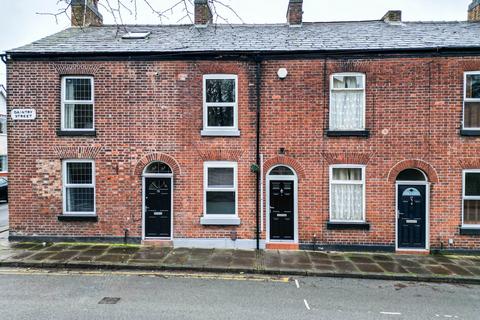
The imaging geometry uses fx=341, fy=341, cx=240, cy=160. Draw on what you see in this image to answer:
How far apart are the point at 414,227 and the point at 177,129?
8.24 m

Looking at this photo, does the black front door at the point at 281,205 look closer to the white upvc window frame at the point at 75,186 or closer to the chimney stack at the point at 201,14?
the white upvc window frame at the point at 75,186

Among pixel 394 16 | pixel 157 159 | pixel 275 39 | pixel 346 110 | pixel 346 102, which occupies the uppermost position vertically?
pixel 394 16

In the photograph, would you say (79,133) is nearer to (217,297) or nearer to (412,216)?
(217,297)

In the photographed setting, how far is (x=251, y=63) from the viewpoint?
1109 cm

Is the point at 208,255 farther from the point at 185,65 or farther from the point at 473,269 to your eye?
the point at 473,269

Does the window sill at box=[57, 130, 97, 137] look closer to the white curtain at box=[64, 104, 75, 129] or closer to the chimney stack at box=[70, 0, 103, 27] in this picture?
the white curtain at box=[64, 104, 75, 129]

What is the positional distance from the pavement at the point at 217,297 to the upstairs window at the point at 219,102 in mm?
4868

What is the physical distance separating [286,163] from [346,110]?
2603 mm

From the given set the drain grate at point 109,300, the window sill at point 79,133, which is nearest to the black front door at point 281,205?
the drain grate at point 109,300

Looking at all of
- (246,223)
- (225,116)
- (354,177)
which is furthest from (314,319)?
(225,116)

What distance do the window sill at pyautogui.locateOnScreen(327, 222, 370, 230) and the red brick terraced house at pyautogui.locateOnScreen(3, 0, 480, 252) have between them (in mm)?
34

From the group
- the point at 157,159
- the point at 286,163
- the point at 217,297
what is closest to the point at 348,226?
the point at 286,163

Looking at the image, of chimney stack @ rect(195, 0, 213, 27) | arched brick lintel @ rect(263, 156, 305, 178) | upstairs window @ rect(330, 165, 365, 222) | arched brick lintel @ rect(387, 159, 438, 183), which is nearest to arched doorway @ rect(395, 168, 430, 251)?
arched brick lintel @ rect(387, 159, 438, 183)

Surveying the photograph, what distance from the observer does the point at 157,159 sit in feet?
36.7
